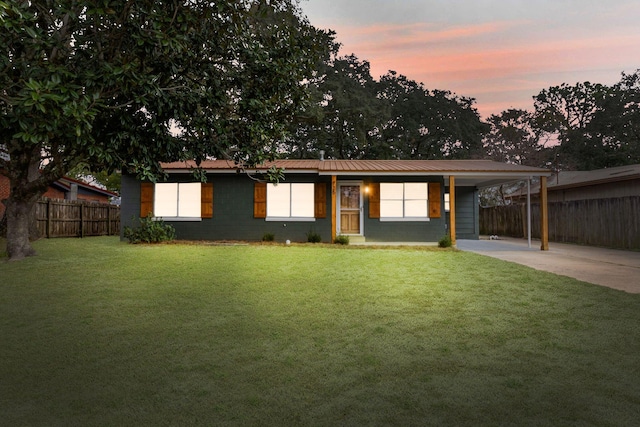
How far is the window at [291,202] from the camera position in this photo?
1534cm

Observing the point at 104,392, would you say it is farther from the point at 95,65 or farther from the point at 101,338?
the point at 95,65

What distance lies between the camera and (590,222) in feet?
51.3

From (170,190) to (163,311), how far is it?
1113 centimetres

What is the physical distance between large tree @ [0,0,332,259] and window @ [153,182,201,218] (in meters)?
4.93

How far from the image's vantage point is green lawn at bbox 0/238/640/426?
2.70 meters

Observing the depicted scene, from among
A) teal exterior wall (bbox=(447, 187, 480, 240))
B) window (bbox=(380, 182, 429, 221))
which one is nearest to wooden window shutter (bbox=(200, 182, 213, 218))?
window (bbox=(380, 182, 429, 221))

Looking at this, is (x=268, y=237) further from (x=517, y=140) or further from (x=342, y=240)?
(x=517, y=140)

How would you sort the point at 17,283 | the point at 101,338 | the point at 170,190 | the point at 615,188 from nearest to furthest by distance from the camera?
the point at 101,338, the point at 17,283, the point at 170,190, the point at 615,188

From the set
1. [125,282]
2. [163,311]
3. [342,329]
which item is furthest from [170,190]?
[342,329]

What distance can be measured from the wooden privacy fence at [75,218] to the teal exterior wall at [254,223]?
4.29 meters

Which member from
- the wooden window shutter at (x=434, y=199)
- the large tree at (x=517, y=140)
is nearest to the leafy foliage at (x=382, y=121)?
the large tree at (x=517, y=140)

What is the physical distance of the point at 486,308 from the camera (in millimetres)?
5355

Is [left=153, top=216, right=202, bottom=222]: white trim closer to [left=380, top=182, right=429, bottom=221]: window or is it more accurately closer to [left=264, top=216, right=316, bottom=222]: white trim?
[left=264, top=216, right=316, bottom=222]: white trim

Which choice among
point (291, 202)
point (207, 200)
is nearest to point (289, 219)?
point (291, 202)
